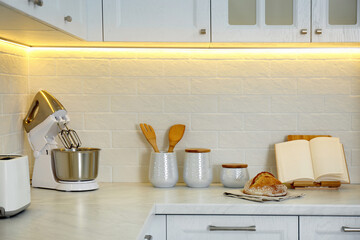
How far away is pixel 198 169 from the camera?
2412mm

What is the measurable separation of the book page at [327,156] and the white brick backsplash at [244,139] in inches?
10.2

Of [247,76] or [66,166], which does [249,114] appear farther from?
[66,166]

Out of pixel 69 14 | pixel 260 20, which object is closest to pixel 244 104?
pixel 260 20

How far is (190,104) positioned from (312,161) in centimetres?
69

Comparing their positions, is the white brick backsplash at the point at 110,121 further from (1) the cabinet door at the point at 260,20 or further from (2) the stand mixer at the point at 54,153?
(1) the cabinet door at the point at 260,20

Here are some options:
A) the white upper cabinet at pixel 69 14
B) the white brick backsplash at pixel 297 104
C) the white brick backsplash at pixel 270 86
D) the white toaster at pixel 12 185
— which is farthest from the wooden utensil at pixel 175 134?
the white toaster at pixel 12 185

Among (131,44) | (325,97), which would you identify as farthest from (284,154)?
(131,44)

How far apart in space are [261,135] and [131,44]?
83 centimetres

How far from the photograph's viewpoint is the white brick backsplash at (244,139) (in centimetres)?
261

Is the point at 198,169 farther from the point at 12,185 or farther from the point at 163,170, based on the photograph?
the point at 12,185

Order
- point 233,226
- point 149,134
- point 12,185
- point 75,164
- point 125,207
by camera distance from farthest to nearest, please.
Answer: point 149,134, point 75,164, point 233,226, point 125,207, point 12,185

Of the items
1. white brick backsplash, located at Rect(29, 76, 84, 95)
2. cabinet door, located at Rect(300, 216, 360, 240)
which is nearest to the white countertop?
cabinet door, located at Rect(300, 216, 360, 240)

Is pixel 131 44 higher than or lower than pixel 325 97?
higher

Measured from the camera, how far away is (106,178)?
265 cm
